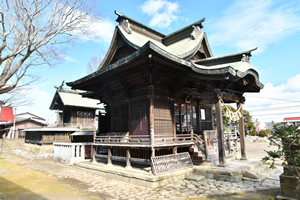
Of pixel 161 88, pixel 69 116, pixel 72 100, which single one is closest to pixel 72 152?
pixel 161 88

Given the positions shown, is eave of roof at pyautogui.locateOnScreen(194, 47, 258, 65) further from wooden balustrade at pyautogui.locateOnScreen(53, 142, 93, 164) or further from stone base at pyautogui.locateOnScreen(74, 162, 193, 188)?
wooden balustrade at pyautogui.locateOnScreen(53, 142, 93, 164)

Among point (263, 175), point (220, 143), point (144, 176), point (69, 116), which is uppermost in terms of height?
point (69, 116)

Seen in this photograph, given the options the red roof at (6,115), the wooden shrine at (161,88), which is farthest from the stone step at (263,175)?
the red roof at (6,115)

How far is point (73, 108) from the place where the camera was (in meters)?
27.4

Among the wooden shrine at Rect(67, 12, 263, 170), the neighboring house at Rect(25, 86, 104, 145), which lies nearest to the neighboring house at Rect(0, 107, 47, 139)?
the neighboring house at Rect(25, 86, 104, 145)

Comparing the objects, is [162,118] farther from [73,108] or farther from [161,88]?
[73,108]

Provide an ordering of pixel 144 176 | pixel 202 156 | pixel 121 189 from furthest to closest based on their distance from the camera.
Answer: pixel 202 156 → pixel 144 176 → pixel 121 189

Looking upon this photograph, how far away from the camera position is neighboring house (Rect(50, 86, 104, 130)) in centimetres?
2719

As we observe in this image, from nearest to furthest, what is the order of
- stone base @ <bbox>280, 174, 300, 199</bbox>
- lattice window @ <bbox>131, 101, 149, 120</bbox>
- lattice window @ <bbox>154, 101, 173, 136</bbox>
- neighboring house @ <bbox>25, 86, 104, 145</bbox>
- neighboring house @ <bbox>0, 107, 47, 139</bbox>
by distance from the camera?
stone base @ <bbox>280, 174, 300, 199</bbox>
lattice window @ <bbox>154, 101, 173, 136</bbox>
lattice window @ <bbox>131, 101, 149, 120</bbox>
neighboring house @ <bbox>25, 86, 104, 145</bbox>
neighboring house @ <bbox>0, 107, 47, 139</bbox>

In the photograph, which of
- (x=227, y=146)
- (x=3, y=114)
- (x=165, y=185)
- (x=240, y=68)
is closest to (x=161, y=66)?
→ (x=240, y=68)

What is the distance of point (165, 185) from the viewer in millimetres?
7957

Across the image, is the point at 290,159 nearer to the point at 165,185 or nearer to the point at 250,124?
the point at 165,185

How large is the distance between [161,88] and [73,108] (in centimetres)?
2057

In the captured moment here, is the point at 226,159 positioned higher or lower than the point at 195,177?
higher
